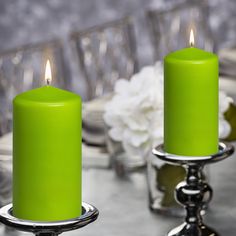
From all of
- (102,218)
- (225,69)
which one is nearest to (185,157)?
(102,218)

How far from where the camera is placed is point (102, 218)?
136cm

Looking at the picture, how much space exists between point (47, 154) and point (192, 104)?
0.82 ft

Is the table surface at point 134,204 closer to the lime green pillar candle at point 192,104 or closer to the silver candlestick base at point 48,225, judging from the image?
the lime green pillar candle at point 192,104

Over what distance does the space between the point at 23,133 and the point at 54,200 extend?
0.20 ft

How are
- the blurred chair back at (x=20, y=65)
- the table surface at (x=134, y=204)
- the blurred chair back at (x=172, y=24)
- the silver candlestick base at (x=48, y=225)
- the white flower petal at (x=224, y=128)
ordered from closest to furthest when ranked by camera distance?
the silver candlestick base at (x=48, y=225) < the table surface at (x=134, y=204) < the white flower petal at (x=224, y=128) < the blurred chair back at (x=20, y=65) < the blurred chair back at (x=172, y=24)

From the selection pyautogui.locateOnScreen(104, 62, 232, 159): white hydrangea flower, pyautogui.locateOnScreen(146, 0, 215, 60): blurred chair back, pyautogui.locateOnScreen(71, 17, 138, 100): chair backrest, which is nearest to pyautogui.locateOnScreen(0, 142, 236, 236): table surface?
pyautogui.locateOnScreen(104, 62, 232, 159): white hydrangea flower

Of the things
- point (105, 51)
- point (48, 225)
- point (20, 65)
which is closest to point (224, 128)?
point (48, 225)

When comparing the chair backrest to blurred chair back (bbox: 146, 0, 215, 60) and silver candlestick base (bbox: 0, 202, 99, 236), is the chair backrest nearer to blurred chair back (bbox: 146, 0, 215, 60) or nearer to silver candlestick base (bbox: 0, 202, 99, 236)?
blurred chair back (bbox: 146, 0, 215, 60)

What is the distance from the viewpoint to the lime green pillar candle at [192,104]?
957mm

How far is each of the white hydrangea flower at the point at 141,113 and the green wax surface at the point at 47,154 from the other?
659 mm

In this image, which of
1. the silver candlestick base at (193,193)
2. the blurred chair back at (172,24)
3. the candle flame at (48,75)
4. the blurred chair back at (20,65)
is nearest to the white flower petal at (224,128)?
the silver candlestick base at (193,193)

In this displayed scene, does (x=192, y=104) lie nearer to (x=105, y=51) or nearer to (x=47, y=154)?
(x=47, y=154)

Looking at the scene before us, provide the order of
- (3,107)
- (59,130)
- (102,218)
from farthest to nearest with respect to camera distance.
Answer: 1. (3,107)
2. (102,218)
3. (59,130)

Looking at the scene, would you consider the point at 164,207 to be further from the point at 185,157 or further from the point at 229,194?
the point at 185,157
